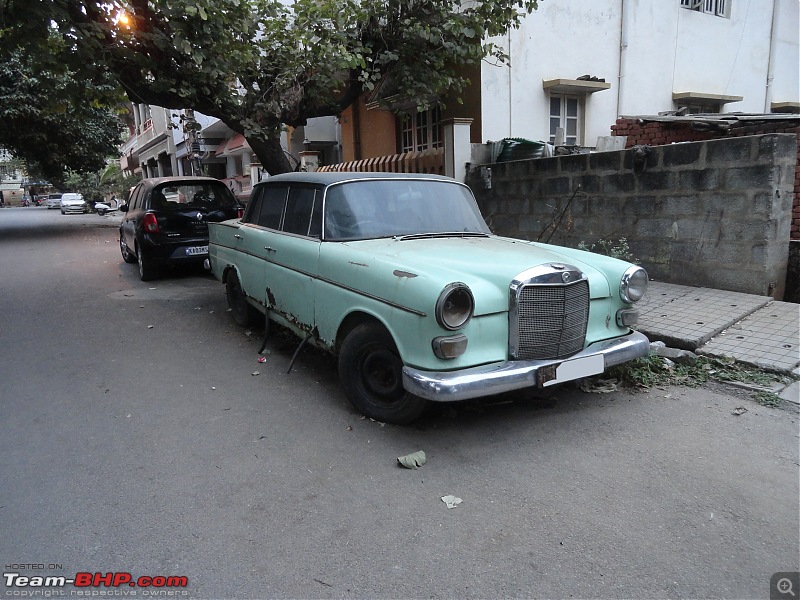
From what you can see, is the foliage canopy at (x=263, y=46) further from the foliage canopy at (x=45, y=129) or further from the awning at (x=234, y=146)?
the awning at (x=234, y=146)

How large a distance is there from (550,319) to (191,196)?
7.42m

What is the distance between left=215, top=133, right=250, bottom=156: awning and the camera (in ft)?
62.7

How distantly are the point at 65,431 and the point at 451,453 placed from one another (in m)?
2.60

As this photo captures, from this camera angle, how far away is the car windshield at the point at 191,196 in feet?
28.7

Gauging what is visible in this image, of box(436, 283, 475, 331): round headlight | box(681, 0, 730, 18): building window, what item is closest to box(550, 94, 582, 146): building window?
box(681, 0, 730, 18): building window

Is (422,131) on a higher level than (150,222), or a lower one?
higher

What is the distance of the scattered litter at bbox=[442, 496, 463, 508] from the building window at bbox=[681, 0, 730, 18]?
1203 cm

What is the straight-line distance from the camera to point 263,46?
808 centimetres

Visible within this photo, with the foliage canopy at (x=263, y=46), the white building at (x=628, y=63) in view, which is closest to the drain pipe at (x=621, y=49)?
the white building at (x=628, y=63)

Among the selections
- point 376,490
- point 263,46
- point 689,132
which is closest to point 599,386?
point 376,490

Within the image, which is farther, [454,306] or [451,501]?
[454,306]
